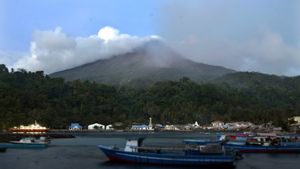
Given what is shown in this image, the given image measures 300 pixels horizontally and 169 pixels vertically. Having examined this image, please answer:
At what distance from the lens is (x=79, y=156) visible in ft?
181

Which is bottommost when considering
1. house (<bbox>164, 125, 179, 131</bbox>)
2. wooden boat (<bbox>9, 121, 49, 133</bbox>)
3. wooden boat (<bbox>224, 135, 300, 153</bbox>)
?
wooden boat (<bbox>224, 135, 300, 153</bbox>)

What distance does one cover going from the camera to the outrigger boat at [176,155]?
42.8 metres

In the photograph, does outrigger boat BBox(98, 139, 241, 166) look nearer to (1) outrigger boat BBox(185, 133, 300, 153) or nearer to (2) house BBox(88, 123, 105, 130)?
(1) outrigger boat BBox(185, 133, 300, 153)

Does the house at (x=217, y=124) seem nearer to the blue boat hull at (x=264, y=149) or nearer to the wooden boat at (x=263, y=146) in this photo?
the wooden boat at (x=263, y=146)

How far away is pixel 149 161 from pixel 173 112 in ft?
481

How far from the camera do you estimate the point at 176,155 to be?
143ft

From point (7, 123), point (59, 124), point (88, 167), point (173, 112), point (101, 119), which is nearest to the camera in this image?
point (88, 167)

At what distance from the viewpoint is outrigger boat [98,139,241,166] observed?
140 ft

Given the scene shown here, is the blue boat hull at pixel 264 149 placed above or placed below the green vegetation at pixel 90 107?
below

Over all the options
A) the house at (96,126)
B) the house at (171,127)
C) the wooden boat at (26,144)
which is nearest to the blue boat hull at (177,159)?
the wooden boat at (26,144)

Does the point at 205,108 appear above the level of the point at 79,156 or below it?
above

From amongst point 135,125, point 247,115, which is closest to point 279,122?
point 247,115

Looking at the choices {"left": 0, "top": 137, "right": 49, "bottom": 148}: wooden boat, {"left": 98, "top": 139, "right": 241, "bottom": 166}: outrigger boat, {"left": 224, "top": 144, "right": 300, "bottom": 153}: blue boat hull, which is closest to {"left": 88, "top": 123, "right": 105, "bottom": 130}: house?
{"left": 0, "top": 137, "right": 49, "bottom": 148}: wooden boat

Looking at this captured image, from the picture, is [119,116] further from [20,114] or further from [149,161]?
[149,161]
